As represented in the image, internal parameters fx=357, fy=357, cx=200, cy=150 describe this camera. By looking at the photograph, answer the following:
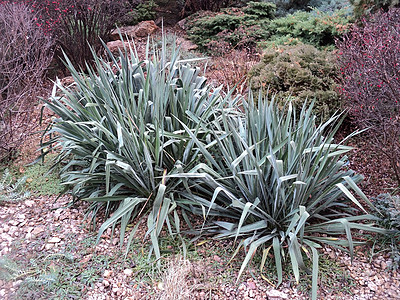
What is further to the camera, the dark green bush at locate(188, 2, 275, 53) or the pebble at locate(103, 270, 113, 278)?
the dark green bush at locate(188, 2, 275, 53)

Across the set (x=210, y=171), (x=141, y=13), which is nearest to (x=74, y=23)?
(x=141, y=13)

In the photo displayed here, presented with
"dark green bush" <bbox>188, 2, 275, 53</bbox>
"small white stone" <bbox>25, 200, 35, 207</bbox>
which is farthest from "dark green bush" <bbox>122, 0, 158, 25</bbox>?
"small white stone" <bbox>25, 200, 35, 207</bbox>

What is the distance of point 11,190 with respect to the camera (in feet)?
10.7

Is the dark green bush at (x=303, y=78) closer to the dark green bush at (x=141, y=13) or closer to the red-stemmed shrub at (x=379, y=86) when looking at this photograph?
the red-stemmed shrub at (x=379, y=86)

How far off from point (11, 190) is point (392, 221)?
3.26 meters

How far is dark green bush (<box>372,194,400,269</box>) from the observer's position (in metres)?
2.59

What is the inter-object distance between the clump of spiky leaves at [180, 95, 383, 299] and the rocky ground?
0.16 metres

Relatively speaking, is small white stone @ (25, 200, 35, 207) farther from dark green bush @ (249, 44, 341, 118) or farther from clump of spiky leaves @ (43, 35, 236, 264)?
dark green bush @ (249, 44, 341, 118)

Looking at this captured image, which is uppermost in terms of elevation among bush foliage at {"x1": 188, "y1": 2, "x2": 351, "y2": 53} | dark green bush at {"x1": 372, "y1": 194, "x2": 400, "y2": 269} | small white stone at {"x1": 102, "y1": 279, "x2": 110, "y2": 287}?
bush foliage at {"x1": 188, "y1": 2, "x2": 351, "y2": 53}

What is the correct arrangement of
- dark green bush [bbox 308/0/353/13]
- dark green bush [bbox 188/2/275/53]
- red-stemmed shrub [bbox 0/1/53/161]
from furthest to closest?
dark green bush [bbox 308/0/353/13] → dark green bush [bbox 188/2/275/53] → red-stemmed shrub [bbox 0/1/53/161]

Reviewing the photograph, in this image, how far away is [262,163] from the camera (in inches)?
105

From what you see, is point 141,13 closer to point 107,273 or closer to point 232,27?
point 232,27

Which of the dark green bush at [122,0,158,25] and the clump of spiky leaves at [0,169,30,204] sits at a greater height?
the dark green bush at [122,0,158,25]

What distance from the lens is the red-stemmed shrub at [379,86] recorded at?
3.17 m
